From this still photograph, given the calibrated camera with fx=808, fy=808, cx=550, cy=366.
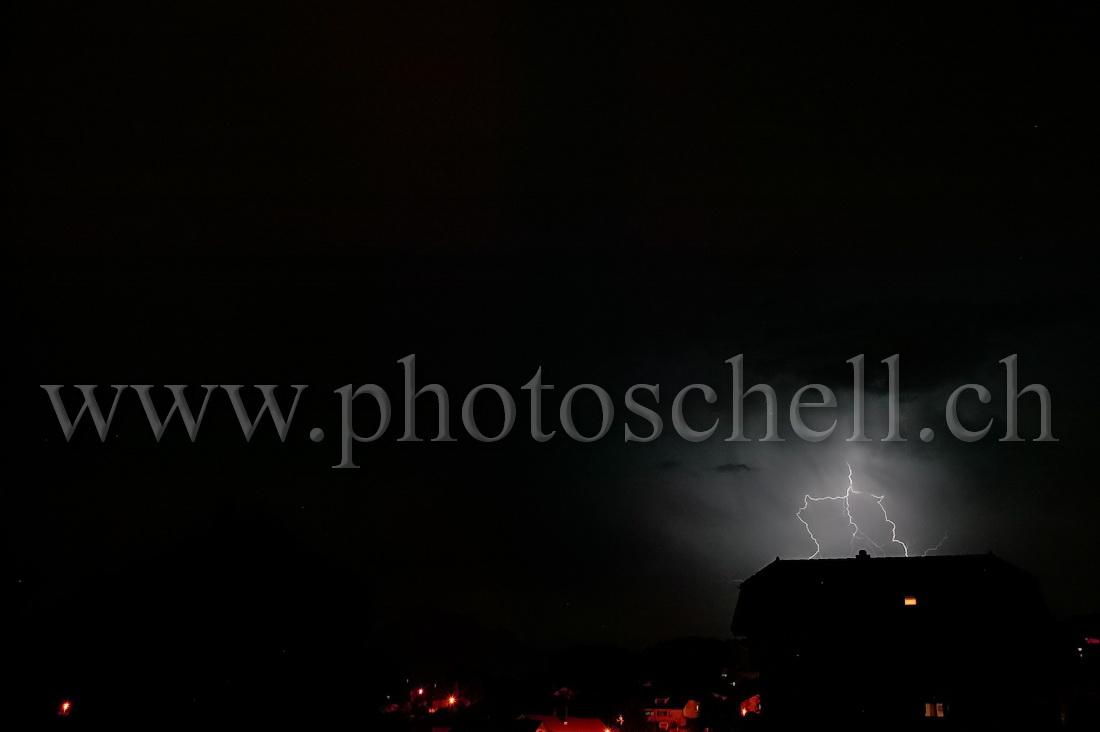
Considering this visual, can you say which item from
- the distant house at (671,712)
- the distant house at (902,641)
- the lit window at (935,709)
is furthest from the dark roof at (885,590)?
the distant house at (671,712)

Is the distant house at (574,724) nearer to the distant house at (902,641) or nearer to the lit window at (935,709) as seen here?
the distant house at (902,641)

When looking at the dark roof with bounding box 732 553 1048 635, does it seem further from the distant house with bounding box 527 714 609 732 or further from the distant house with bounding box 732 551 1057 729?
the distant house with bounding box 527 714 609 732

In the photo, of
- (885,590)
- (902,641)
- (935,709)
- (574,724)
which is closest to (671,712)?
(574,724)

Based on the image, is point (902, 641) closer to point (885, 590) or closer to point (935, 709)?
point (935, 709)

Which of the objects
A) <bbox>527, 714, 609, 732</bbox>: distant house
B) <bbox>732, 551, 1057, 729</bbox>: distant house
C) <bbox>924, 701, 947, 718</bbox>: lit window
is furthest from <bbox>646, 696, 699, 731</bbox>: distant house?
<bbox>924, 701, 947, 718</bbox>: lit window

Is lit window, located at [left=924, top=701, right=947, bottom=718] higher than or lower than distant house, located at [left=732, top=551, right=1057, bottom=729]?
lower
